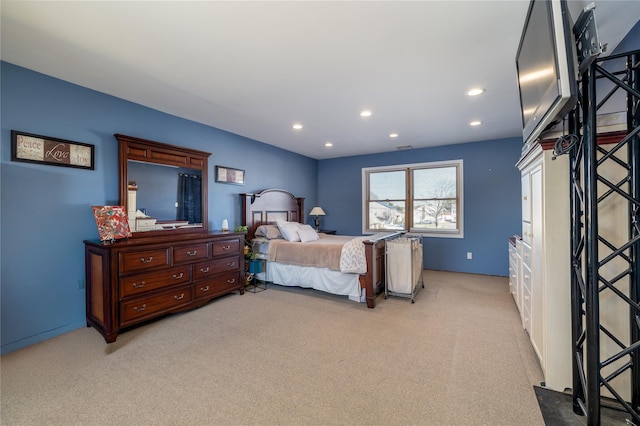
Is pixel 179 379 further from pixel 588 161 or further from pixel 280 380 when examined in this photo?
pixel 588 161

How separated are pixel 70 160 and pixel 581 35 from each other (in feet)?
13.1

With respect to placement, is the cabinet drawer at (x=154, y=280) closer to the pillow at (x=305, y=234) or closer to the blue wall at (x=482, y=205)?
the pillow at (x=305, y=234)

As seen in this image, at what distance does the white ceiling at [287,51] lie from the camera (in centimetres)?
174

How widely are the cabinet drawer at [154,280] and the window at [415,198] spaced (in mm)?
4066

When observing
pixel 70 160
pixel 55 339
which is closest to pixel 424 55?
pixel 70 160

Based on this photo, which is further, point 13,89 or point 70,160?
point 70,160

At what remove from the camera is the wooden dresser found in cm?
255

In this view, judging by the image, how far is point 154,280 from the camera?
2.88 metres

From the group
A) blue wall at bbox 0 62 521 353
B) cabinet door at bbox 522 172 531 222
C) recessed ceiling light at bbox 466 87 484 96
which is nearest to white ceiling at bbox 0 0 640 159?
recessed ceiling light at bbox 466 87 484 96

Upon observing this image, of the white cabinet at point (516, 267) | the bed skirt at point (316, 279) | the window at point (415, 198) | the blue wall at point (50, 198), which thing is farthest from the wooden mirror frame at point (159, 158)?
the white cabinet at point (516, 267)

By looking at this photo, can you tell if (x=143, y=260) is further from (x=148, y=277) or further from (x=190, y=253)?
(x=190, y=253)

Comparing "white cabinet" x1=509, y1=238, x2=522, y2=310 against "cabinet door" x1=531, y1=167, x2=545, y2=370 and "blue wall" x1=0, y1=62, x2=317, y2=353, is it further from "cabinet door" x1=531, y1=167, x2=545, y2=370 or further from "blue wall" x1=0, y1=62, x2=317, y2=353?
"blue wall" x1=0, y1=62, x2=317, y2=353

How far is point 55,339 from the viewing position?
2588mm

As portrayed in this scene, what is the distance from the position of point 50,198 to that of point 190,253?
4.43ft
